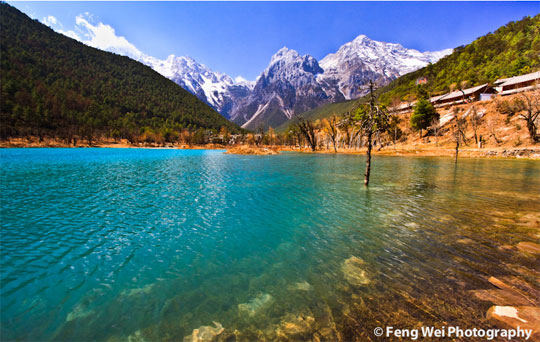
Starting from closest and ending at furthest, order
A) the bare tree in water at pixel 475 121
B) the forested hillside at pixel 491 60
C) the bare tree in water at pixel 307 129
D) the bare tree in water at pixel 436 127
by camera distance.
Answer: the bare tree in water at pixel 475 121
the bare tree in water at pixel 436 127
the bare tree in water at pixel 307 129
the forested hillside at pixel 491 60

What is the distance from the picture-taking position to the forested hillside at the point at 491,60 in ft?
345

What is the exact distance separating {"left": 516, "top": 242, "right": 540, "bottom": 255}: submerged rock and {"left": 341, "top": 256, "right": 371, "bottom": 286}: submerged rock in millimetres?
6990

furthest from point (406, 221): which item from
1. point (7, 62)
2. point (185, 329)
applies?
point (7, 62)

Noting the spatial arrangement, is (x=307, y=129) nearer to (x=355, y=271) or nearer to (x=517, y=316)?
(x=355, y=271)

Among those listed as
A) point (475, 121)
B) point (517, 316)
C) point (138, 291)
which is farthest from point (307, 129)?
point (138, 291)

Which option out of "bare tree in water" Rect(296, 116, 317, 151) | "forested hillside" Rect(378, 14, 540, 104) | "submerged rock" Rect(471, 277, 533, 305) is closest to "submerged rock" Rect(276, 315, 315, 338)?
"submerged rock" Rect(471, 277, 533, 305)

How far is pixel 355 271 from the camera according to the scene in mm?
7434

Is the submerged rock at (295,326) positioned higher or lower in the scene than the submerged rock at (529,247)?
lower

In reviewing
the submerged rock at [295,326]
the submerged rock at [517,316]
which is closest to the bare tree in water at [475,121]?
the submerged rock at [517,316]

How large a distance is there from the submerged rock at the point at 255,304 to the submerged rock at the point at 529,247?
10.8 m

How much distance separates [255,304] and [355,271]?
12.4ft

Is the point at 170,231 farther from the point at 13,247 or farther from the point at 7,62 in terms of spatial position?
the point at 7,62

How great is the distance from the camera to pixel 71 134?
140 metres

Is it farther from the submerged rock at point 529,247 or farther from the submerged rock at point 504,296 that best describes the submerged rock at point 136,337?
the submerged rock at point 529,247
